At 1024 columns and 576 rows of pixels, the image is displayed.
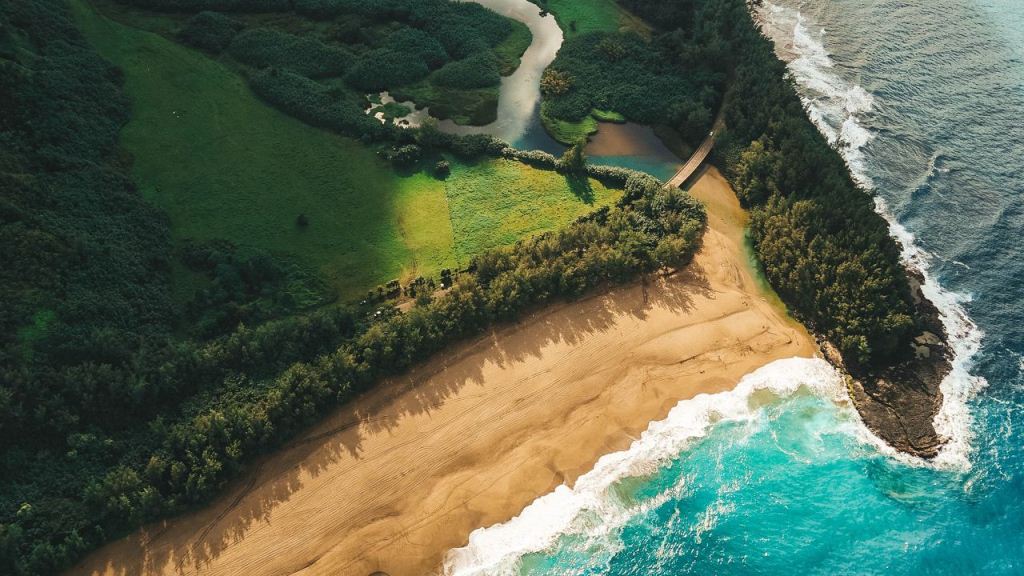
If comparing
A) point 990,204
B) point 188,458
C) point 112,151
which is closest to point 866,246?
point 990,204

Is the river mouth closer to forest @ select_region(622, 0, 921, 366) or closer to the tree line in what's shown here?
the tree line

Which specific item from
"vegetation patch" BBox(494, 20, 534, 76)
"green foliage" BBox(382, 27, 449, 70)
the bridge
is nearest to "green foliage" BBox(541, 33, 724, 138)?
the bridge

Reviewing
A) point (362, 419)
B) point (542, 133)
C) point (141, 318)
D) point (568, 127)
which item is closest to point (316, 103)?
point (542, 133)

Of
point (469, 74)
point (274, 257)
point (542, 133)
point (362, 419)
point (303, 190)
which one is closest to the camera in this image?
point (362, 419)

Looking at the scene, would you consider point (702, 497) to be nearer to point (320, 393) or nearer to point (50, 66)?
point (320, 393)

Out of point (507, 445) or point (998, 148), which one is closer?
point (507, 445)

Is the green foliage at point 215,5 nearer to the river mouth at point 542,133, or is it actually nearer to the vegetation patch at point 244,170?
the vegetation patch at point 244,170

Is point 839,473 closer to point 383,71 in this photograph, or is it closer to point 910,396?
point 910,396

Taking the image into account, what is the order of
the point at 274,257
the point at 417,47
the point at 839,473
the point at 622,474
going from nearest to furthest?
the point at 622,474 → the point at 839,473 → the point at 274,257 → the point at 417,47
